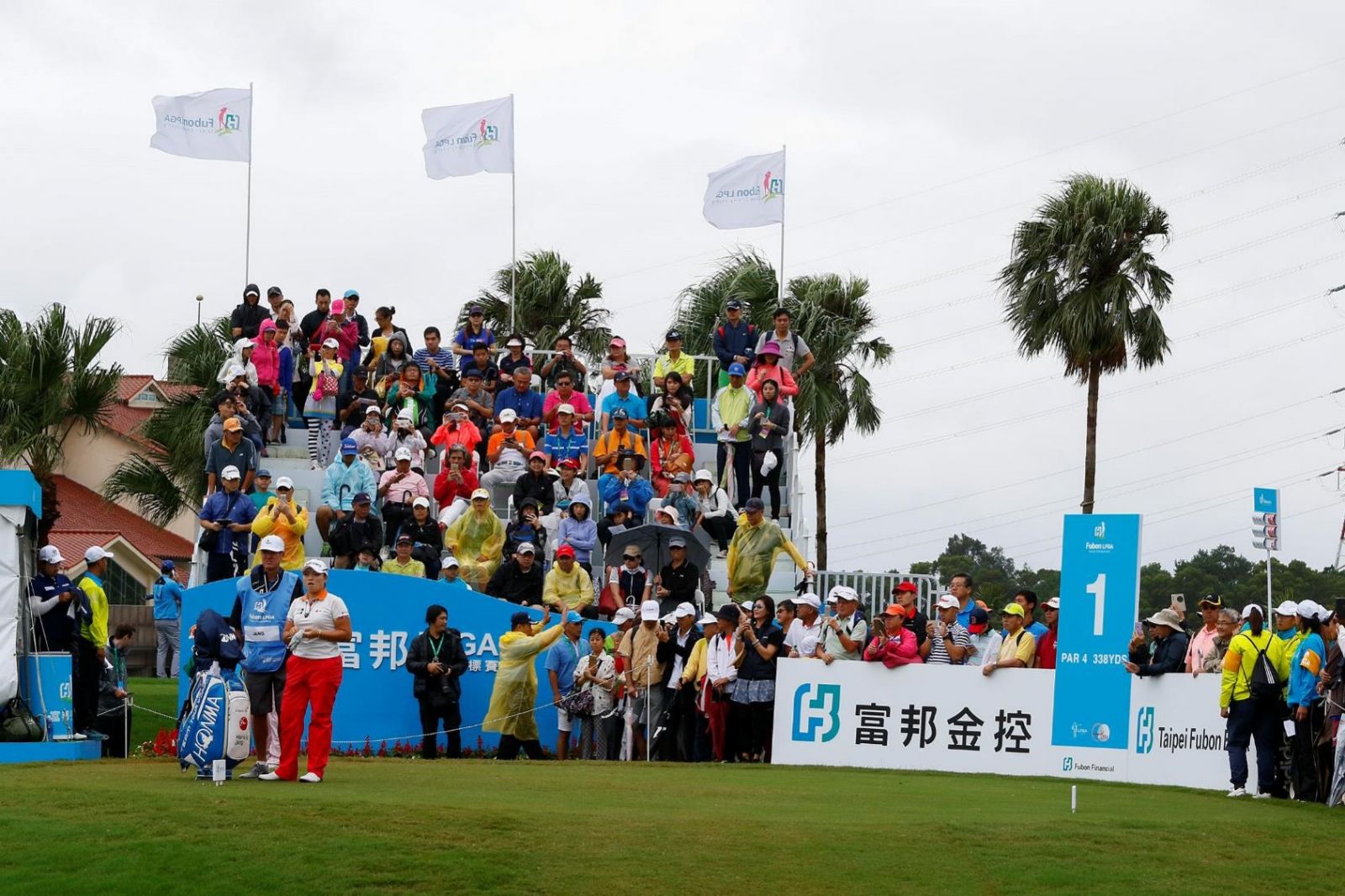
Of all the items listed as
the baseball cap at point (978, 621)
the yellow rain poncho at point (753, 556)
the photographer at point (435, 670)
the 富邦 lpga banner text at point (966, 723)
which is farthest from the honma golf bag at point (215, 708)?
the baseball cap at point (978, 621)

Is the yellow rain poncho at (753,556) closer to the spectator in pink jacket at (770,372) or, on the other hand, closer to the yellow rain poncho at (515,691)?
the yellow rain poncho at (515,691)

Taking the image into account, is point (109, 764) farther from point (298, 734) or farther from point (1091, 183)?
point (1091, 183)

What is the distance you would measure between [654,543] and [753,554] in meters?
1.21

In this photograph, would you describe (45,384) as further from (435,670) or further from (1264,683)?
(1264,683)

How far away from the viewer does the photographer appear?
70.6 feet

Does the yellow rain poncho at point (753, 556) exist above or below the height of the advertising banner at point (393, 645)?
above

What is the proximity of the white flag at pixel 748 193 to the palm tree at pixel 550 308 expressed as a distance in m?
10.8

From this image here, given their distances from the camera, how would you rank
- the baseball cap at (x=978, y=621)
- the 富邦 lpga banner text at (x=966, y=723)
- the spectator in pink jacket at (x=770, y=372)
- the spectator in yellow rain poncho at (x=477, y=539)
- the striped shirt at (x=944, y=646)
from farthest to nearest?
the spectator in pink jacket at (x=770, y=372) < the spectator in yellow rain poncho at (x=477, y=539) < the baseball cap at (x=978, y=621) < the striped shirt at (x=944, y=646) < the 富邦 lpga banner text at (x=966, y=723)

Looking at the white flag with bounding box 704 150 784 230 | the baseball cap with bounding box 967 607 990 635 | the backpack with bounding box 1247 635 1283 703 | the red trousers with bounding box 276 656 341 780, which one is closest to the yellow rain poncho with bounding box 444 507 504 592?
the baseball cap with bounding box 967 607 990 635

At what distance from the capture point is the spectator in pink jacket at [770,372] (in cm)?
2812

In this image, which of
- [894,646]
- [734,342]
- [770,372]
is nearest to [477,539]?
[894,646]

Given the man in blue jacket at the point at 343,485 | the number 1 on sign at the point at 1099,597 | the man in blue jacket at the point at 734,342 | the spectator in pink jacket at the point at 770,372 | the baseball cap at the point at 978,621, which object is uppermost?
the man in blue jacket at the point at 734,342

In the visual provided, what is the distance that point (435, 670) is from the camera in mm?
21422

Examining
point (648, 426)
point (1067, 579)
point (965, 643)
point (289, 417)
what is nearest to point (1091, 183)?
point (648, 426)
